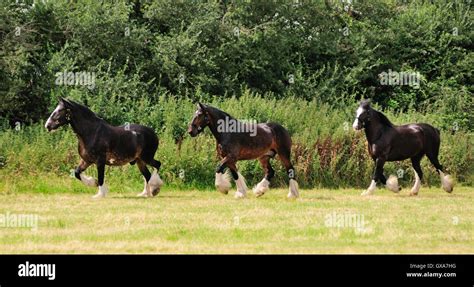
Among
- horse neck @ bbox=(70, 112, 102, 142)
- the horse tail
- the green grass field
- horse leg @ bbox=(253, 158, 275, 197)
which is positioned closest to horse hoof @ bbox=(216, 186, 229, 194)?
the green grass field

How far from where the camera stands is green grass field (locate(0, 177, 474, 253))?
1239cm

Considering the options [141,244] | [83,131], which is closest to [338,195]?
[83,131]

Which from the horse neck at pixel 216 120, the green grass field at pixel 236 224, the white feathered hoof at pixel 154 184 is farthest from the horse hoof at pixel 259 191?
the white feathered hoof at pixel 154 184

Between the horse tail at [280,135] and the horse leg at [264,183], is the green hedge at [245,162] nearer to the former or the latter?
the horse leg at [264,183]

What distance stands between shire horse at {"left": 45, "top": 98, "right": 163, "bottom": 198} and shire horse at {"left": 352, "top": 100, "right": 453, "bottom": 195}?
17.1 ft

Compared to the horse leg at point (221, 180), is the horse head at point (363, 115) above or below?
above

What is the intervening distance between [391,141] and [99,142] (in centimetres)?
733

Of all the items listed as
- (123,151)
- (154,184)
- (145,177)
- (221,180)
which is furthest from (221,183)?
(123,151)

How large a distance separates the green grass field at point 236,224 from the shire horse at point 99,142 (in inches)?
19.4

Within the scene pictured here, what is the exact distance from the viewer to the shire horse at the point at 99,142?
1980 centimetres

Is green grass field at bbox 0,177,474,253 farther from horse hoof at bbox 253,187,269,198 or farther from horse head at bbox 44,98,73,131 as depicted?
horse head at bbox 44,98,73,131

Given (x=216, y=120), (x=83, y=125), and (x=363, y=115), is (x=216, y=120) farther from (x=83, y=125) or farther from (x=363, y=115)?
(x=363, y=115)

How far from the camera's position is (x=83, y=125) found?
1995 centimetres

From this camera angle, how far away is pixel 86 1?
29734 mm
